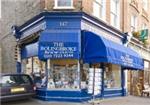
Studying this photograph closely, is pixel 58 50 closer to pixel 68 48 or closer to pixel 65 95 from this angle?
pixel 68 48

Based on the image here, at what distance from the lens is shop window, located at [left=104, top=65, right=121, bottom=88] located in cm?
2277

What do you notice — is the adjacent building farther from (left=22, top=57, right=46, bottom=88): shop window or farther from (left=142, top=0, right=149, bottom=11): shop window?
(left=142, top=0, right=149, bottom=11): shop window

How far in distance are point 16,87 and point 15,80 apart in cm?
46

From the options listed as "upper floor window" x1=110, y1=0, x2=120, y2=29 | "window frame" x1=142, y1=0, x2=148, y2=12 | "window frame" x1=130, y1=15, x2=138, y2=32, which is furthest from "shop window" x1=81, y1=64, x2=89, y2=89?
"window frame" x1=142, y1=0, x2=148, y2=12

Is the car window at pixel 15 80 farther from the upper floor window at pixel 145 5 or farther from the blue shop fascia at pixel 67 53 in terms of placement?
the upper floor window at pixel 145 5

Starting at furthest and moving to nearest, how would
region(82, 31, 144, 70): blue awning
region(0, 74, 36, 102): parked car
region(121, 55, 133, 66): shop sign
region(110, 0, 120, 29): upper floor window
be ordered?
region(110, 0, 120, 29): upper floor window, region(121, 55, 133, 66): shop sign, region(82, 31, 144, 70): blue awning, region(0, 74, 36, 102): parked car

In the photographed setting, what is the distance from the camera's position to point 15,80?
723 inches

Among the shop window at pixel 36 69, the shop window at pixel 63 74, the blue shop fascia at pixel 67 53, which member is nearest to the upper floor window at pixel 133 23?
the blue shop fascia at pixel 67 53

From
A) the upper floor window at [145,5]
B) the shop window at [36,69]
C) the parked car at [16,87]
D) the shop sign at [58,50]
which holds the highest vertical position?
the upper floor window at [145,5]

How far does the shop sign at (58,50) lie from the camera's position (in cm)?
1889

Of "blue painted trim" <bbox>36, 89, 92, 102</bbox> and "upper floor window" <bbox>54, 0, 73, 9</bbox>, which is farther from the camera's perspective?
"upper floor window" <bbox>54, 0, 73, 9</bbox>

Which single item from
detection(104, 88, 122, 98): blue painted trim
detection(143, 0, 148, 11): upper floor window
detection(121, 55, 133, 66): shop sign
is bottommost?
detection(104, 88, 122, 98): blue painted trim

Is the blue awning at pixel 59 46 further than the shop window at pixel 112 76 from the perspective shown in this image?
No

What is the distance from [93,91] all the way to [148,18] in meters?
20.0
